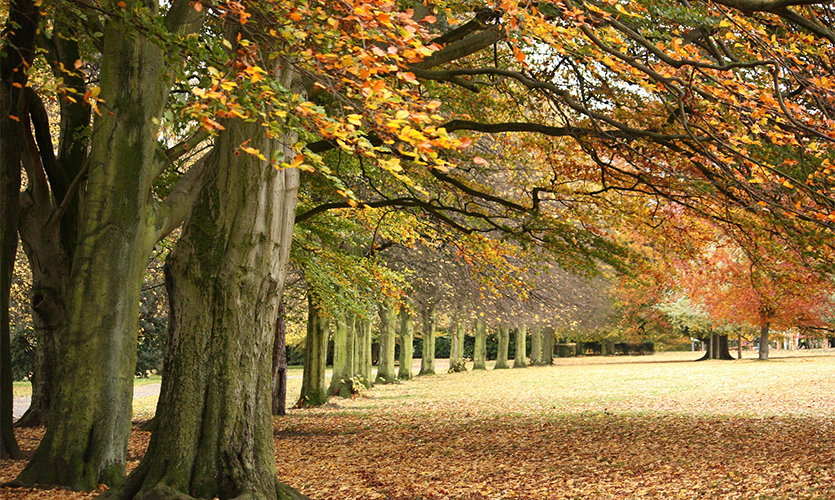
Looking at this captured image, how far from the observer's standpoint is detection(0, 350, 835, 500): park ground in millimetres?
6680

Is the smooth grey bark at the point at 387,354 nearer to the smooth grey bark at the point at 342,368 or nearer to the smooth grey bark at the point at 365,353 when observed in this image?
the smooth grey bark at the point at 365,353

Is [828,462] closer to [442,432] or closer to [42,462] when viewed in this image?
[442,432]

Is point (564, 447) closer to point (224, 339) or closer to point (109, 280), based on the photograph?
point (224, 339)

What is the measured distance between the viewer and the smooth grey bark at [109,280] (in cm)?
648

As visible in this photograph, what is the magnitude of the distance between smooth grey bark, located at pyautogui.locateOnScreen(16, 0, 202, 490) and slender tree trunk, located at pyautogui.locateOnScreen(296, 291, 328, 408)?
358 inches

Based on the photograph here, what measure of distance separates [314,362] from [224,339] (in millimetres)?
11509

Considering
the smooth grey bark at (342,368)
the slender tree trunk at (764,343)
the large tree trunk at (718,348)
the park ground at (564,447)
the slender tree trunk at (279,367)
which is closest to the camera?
the park ground at (564,447)

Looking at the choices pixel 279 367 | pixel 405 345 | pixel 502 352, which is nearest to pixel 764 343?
pixel 502 352

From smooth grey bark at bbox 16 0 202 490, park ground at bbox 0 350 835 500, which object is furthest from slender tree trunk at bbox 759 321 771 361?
smooth grey bark at bbox 16 0 202 490

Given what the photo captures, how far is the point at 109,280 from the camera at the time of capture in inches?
269

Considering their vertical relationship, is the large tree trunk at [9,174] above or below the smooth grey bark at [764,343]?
above

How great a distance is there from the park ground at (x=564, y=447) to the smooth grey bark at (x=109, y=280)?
447mm

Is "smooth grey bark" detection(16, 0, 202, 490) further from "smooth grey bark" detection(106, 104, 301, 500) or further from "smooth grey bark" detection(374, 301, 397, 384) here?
"smooth grey bark" detection(374, 301, 397, 384)

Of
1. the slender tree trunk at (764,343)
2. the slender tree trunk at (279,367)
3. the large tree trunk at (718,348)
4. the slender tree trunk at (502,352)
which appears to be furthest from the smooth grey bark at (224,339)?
the large tree trunk at (718,348)
